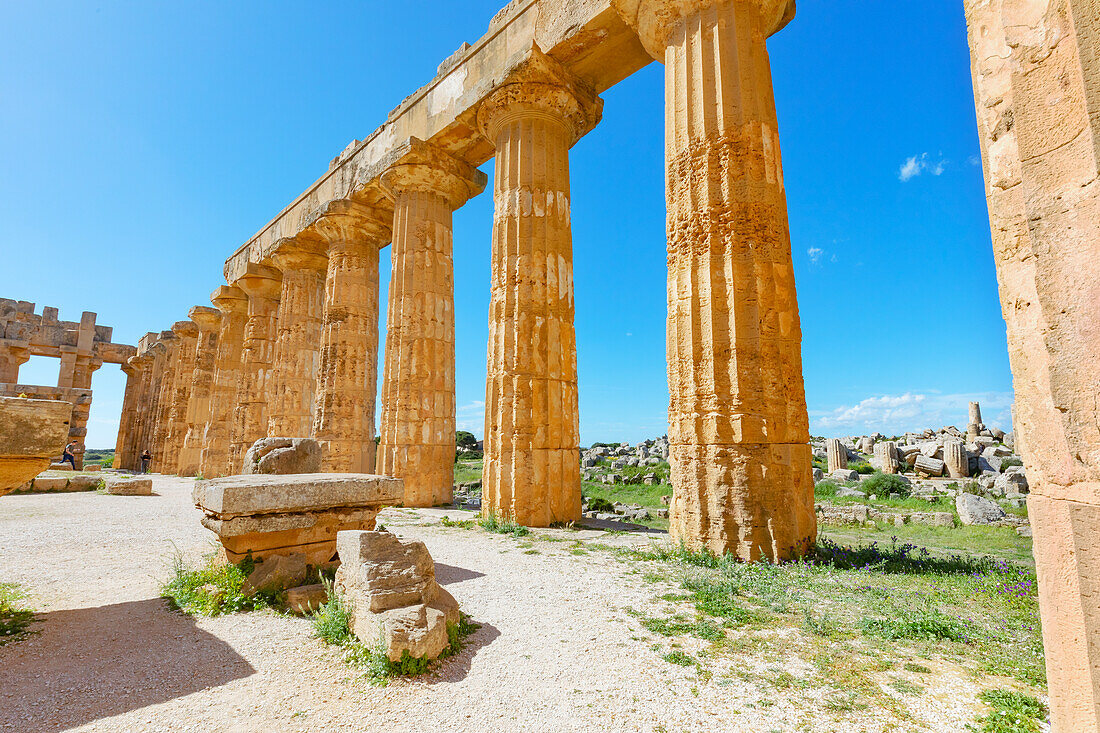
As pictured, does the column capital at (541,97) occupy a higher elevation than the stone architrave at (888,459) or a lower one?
higher

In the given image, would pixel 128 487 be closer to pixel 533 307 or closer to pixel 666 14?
pixel 533 307

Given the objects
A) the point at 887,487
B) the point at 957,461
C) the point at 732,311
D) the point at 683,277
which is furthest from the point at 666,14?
the point at 957,461

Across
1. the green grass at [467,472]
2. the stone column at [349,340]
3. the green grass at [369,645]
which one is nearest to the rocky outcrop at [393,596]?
the green grass at [369,645]

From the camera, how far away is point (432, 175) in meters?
12.4

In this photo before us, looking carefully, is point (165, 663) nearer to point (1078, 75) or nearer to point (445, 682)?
point (445, 682)

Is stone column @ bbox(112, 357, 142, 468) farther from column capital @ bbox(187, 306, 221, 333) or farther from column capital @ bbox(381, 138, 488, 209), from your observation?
column capital @ bbox(381, 138, 488, 209)

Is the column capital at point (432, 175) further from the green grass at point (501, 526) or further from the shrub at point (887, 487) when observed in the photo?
the shrub at point (887, 487)

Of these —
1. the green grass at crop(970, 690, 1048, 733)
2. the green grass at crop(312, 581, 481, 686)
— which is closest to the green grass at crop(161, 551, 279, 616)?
the green grass at crop(312, 581, 481, 686)

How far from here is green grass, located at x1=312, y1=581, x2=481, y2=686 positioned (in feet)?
10.1

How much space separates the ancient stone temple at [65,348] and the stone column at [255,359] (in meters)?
13.7

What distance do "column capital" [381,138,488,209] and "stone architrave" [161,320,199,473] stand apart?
16.7m

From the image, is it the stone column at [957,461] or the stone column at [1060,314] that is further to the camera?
the stone column at [957,461]

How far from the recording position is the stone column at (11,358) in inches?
1064

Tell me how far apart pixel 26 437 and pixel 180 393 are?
952 inches
